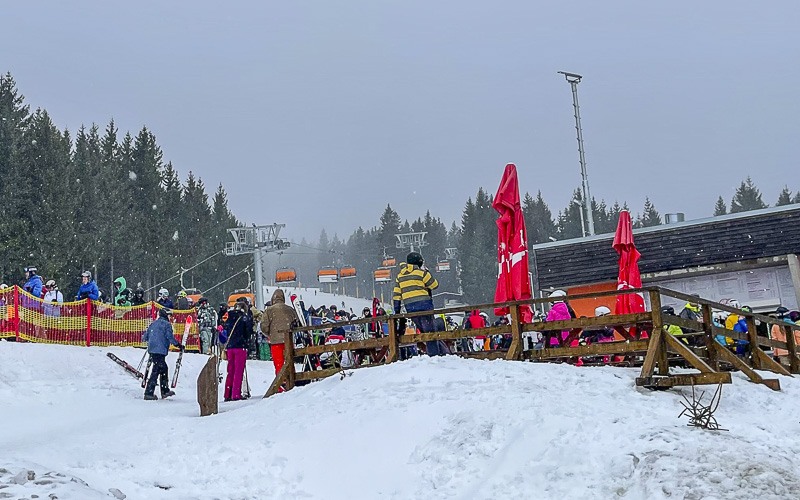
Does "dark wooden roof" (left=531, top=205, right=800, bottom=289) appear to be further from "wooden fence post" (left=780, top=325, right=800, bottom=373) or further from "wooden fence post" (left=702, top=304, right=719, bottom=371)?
"wooden fence post" (left=702, top=304, right=719, bottom=371)

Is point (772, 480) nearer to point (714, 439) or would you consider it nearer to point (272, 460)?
point (714, 439)

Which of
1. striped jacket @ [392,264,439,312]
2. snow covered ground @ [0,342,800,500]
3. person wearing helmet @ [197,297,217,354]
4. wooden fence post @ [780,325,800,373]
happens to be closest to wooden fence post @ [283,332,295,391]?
snow covered ground @ [0,342,800,500]

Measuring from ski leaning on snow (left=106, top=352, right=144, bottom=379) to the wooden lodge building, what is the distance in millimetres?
11927

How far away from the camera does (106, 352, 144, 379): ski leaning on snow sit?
16.5 meters

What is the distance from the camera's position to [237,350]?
1357 centimetres

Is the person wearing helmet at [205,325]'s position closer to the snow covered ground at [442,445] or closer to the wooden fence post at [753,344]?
the snow covered ground at [442,445]

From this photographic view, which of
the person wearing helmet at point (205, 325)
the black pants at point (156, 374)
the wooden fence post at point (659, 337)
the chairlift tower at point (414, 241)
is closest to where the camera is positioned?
the wooden fence post at point (659, 337)

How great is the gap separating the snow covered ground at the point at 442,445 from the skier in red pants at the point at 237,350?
287 centimetres

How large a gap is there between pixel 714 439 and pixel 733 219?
1665 cm

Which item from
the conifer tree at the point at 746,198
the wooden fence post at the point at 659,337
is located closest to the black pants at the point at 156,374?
the wooden fence post at the point at 659,337

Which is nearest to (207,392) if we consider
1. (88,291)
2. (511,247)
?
(511,247)

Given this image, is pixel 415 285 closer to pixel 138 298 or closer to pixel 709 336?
pixel 709 336

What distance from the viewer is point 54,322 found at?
18172 millimetres

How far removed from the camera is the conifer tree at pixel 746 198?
94938 millimetres
